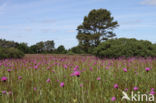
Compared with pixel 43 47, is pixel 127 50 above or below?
below

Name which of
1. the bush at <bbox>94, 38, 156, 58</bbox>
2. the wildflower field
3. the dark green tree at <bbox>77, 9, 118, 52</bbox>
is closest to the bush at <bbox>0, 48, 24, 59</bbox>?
the bush at <bbox>94, 38, 156, 58</bbox>

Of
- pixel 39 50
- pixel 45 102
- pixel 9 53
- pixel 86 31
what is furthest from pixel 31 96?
pixel 39 50

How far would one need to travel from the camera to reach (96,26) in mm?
31312

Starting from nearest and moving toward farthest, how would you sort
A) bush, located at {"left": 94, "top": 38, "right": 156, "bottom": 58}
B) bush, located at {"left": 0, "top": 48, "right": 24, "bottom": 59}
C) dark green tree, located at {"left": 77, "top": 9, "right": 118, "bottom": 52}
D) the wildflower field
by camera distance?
the wildflower field < bush, located at {"left": 94, "top": 38, "right": 156, "bottom": 58} < bush, located at {"left": 0, "top": 48, "right": 24, "bottom": 59} < dark green tree, located at {"left": 77, "top": 9, "right": 118, "bottom": 52}

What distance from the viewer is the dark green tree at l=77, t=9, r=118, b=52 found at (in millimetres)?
30547

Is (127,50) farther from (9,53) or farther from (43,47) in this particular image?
(43,47)

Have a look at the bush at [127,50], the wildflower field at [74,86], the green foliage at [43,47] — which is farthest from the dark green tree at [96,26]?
the wildflower field at [74,86]

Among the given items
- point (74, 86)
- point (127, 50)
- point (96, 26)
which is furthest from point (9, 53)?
point (96, 26)

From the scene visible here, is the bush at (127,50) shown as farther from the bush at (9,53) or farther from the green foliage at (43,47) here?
the green foliage at (43,47)

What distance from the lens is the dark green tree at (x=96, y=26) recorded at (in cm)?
3055

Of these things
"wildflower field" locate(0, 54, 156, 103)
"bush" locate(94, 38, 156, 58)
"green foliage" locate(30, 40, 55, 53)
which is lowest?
"wildflower field" locate(0, 54, 156, 103)

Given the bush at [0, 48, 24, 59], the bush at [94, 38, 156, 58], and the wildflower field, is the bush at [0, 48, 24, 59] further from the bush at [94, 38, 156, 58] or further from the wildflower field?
the wildflower field

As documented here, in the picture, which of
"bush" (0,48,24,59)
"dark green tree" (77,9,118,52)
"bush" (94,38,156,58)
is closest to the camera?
"bush" (94,38,156,58)

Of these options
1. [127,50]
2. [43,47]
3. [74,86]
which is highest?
[43,47]
